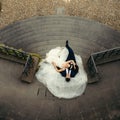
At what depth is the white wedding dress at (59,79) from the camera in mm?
15133

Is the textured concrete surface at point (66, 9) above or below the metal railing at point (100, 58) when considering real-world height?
above

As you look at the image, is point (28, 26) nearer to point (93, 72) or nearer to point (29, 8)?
point (29, 8)

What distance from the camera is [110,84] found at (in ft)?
51.0

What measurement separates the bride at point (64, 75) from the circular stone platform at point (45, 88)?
34 cm

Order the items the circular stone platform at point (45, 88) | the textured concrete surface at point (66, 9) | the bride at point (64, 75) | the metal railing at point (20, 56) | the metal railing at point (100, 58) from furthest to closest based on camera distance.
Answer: the textured concrete surface at point (66, 9) < the metal railing at point (100, 58) < the metal railing at point (20, 56) < the bride at point (64, 75) < the circular stone platform at point (45, 88)

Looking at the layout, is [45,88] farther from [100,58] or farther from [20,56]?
[100,58]

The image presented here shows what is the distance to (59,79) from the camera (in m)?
15.2

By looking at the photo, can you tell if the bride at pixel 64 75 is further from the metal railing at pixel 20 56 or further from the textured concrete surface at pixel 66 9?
the textured concrete surface at pixel 66 9

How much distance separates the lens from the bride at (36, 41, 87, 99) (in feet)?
→ 49.3

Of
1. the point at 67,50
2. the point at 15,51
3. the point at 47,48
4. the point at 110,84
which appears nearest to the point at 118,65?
the point at 110,84

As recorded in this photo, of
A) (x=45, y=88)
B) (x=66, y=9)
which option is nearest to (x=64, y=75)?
(x=45, y=88)

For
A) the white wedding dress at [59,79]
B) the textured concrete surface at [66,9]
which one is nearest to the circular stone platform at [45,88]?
the white wedding dress at [59,79]

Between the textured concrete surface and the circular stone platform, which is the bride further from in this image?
the textured concrete surface

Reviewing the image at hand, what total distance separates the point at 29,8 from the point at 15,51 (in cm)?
402
